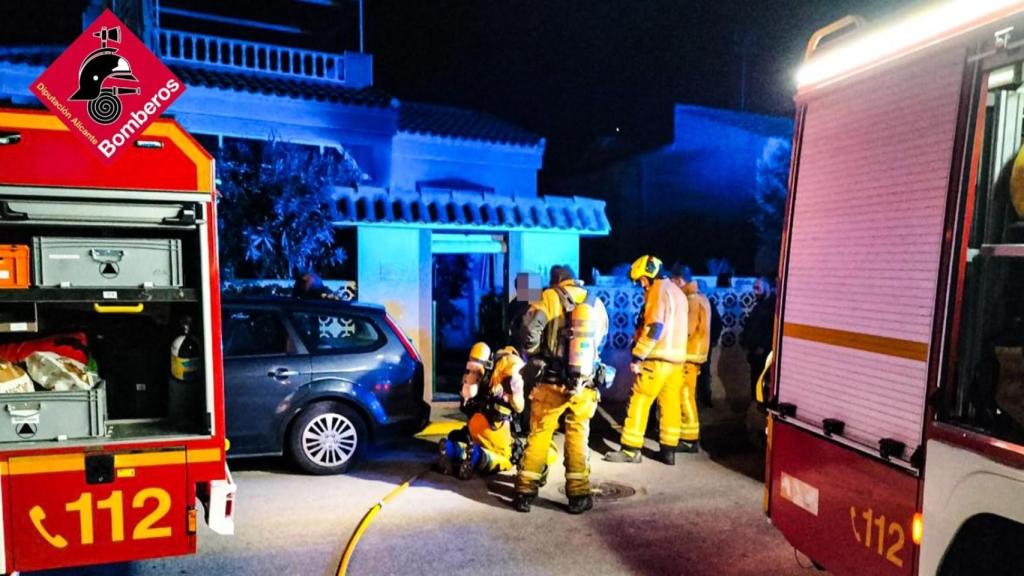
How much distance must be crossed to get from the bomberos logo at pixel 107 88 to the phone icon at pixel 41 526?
1.78m

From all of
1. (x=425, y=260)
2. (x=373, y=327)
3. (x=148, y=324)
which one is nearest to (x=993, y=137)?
(x=148, y=324)

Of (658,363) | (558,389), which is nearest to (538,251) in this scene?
(658,363)

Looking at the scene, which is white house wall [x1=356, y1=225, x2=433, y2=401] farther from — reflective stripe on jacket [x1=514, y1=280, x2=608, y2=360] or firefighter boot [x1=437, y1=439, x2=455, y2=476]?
reflective stripe on jacket [x1=514, y1=280, x2=608, y2=360]

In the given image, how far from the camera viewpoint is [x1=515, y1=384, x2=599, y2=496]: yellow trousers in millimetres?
5512

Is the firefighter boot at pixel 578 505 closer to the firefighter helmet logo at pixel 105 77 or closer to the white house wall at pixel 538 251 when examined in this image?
the firefighter helmet logo at pixel 105 77

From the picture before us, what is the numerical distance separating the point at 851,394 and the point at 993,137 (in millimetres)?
1214

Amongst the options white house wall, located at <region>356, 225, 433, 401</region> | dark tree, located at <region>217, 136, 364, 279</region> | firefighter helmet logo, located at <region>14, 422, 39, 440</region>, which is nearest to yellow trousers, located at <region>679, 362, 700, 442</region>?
white house wall, located at <region>356, 225, 433, 401</region>

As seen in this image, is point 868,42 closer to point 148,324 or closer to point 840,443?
point 840,443

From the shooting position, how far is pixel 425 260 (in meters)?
9.77

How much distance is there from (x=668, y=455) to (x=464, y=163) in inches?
361

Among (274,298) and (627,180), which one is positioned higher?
(627,180)

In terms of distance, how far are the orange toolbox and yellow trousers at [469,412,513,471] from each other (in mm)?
3691

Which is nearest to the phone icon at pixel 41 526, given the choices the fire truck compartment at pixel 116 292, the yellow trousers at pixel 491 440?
the fire truck compartment at pixel 116 292

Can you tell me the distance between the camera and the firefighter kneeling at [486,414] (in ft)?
19.5
